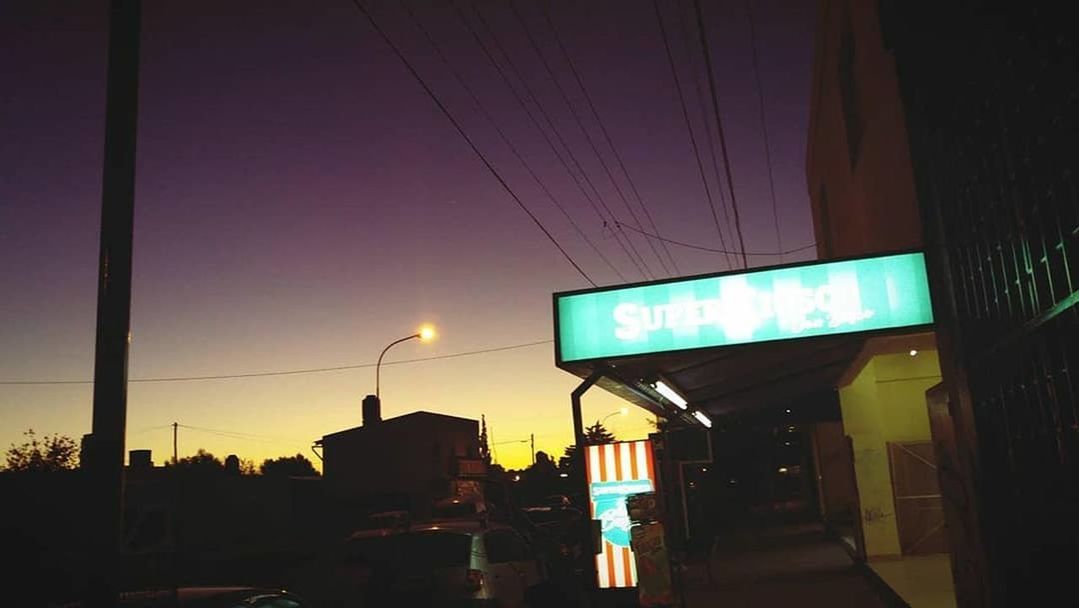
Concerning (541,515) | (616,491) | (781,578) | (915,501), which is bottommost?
(781,578)

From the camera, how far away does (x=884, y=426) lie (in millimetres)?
17234

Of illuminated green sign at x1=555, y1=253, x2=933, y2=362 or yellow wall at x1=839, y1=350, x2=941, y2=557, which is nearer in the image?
illuminated green sign at x1=555, y1=253, x2=933, y2=362

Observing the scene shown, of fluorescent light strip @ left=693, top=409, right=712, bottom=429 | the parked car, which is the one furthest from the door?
the parked car

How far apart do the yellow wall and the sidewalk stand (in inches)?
38.0

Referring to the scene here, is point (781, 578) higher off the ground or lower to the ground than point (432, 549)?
lower

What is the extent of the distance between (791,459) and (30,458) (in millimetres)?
47359

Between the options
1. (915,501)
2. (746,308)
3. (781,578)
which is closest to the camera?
(746,308)

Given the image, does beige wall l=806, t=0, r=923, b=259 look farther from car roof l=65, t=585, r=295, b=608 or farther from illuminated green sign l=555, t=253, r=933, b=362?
car roof l=65, t=585, r=295, b=608

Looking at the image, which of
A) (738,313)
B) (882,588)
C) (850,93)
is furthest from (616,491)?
(850,93)

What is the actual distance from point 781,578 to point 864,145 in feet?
26.1

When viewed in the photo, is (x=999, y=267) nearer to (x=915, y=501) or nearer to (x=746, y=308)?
(x=746, y=308)

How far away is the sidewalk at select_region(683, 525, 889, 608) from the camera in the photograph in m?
13.5

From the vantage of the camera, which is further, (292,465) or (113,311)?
(292,465)

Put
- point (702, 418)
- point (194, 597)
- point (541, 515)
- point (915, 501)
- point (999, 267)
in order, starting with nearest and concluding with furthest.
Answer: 1. point (999, 267)
2. point (194, 597)
3. point (915, 501)
4. point (702, 418)
5. point (541, 515)
